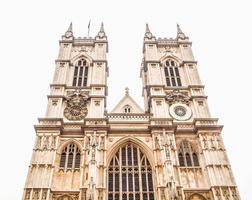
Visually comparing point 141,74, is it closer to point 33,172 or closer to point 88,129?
point 88,129

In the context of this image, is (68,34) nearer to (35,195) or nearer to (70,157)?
(70,157)

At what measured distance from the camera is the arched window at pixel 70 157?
22519 millimetres

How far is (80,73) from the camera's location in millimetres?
29297

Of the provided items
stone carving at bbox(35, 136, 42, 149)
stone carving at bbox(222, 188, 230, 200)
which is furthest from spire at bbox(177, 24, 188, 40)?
stone carving at bbox(35, 136, 42, 149)

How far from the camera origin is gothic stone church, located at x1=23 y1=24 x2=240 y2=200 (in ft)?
68.8

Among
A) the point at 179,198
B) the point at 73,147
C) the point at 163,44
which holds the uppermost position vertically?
the point at 163,44

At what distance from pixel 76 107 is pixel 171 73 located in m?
9.82

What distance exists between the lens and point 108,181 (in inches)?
860

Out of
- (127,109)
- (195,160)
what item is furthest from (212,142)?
(127,109)

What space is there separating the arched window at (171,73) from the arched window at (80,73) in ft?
25.3

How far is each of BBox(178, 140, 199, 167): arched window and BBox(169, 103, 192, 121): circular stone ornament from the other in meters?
2.41

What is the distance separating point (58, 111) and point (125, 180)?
8049 millimetres

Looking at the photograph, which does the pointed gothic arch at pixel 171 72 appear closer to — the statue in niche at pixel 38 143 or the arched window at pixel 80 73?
the arched window at pixel 80 73

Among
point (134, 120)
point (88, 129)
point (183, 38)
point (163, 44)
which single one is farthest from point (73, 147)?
point (183, 38)
